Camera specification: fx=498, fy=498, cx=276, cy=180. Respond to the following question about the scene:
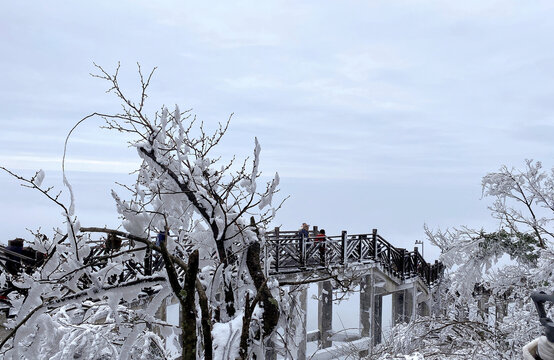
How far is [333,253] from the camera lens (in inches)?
801

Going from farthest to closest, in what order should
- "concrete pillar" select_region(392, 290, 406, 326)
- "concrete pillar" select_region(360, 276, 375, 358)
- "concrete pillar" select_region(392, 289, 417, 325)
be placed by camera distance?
"concrete pillar" select_region(392, 290, 406, 326) → "concrete pillar" select_region(392, 289, 417, 325) → "concrete pillar" select_region(360, 276, 375, 358)

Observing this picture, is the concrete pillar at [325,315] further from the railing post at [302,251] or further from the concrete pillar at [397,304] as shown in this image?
the railing post at [302,251]

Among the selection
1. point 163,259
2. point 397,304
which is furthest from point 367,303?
point 163,259

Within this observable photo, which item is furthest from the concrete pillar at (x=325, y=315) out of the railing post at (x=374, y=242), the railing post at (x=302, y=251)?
the railing post at (x=302, y=251)

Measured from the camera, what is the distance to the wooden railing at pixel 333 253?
1805cm

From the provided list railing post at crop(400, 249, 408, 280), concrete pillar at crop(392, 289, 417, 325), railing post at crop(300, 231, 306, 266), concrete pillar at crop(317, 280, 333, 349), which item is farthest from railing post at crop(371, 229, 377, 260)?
concrete pillar at crop(392, 289, 417, 325)

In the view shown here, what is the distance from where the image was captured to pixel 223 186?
8.12 metres

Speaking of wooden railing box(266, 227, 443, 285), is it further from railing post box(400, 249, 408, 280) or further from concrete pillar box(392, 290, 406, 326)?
concrete pillar box(392, 290, 406, 326)

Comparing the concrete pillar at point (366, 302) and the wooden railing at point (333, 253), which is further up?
the wooden railing at point (333, 253)

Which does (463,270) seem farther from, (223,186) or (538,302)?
(538,302)

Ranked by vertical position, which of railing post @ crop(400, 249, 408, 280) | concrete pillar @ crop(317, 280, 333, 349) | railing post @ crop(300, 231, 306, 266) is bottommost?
concrete pillar @ crop(317, 280, 333, 349)

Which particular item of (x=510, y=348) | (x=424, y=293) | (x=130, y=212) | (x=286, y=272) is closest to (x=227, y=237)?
(x=130, y=212)

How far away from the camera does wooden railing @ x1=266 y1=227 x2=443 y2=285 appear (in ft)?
59.2

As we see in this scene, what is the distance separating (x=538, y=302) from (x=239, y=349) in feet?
12.4
